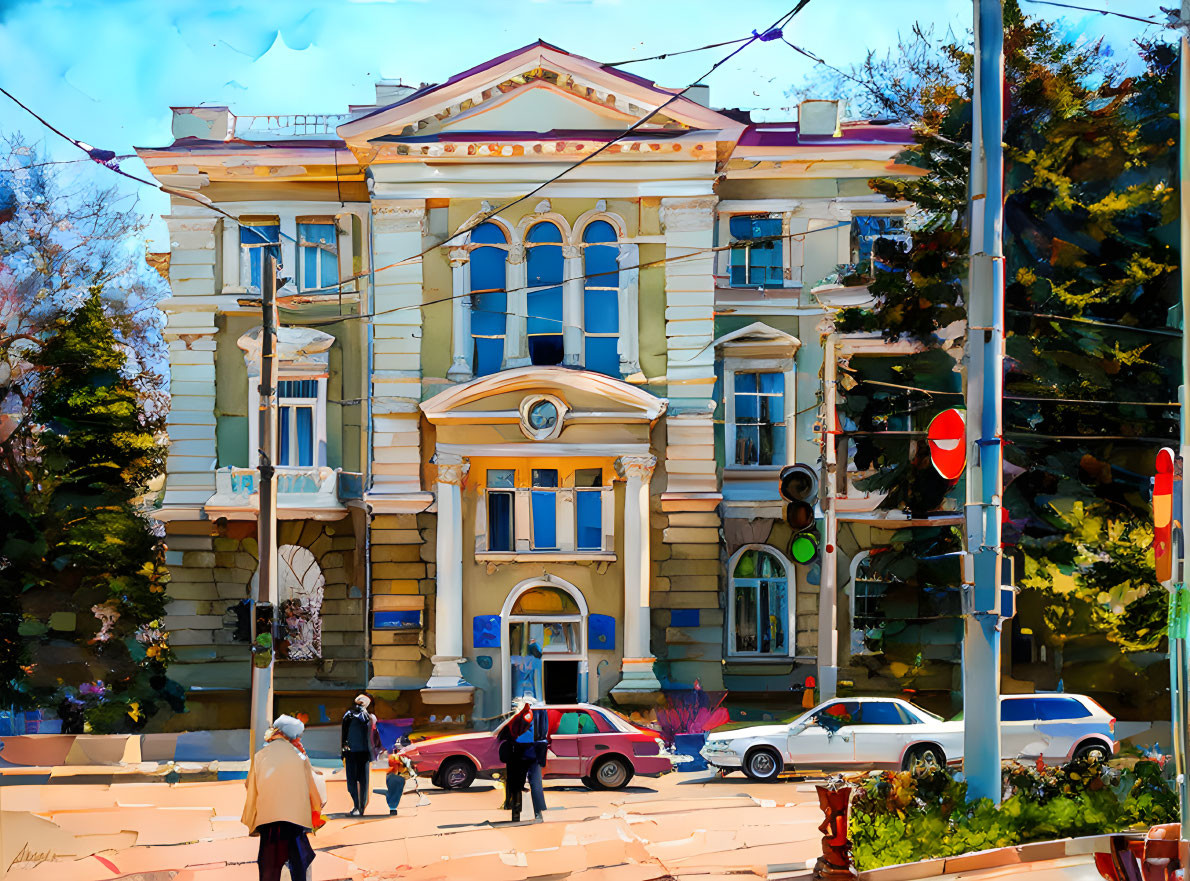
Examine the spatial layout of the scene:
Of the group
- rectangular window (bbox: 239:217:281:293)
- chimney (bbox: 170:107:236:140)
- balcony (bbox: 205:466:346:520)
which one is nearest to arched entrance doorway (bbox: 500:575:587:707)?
Answer: balcony (bbox: 205:466:346:520)

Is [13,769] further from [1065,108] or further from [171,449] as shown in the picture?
[1065,108]

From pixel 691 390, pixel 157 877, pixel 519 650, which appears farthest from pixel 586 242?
pixel 157 877

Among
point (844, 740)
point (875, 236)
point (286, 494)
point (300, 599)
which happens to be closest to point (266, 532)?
point (286, 494)

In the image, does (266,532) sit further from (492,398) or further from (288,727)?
(288,727)

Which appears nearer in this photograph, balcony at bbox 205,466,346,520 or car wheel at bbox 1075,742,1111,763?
car wheel at bbox 1075,742,1111,763

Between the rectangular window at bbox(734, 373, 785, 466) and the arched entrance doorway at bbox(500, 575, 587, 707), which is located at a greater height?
the rectangular window at bbox(734, 373, 785, 466)

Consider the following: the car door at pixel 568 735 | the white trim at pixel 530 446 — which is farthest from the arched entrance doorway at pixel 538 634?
the white trim at pixel 530 446

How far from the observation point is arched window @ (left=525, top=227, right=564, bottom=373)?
8789mm

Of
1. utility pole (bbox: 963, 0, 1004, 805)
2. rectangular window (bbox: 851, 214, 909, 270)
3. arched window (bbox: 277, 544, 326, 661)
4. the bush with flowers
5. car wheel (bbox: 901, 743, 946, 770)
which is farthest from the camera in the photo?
rectangular window (bbox: 851, 214, 909, 270)

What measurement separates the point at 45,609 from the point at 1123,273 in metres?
8.32

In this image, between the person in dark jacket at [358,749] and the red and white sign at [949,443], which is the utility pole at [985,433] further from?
the person in dark jacket at [358,749]

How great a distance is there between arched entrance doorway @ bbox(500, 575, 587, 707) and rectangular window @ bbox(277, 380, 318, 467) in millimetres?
1786

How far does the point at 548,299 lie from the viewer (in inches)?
347

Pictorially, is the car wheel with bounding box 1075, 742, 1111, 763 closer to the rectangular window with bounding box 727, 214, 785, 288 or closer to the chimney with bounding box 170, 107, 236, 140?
the rectangular window with bounding box 727, 214, 785, 288
